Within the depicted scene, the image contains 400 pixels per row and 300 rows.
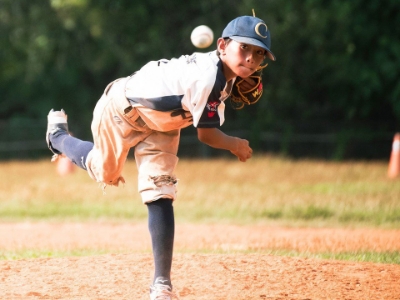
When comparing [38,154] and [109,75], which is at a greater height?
[109,75]

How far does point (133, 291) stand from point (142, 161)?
97cm

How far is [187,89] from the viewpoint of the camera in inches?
173

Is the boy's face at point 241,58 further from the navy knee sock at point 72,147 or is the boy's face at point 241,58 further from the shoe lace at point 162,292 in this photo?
the shoe lace at point 162,292

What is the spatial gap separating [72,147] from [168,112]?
1.09m

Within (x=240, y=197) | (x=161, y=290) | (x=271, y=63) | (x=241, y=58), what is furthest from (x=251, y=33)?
(x=271, y=63)

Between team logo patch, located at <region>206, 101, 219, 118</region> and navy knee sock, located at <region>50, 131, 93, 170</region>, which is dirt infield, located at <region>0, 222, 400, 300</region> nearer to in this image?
navy knee sock, located at <region>50, 131, 93, 170</region>

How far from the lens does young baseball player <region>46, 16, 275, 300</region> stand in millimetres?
4406

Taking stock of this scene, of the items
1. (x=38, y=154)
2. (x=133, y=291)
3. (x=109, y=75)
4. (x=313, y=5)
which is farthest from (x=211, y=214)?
(x=109, y=75)

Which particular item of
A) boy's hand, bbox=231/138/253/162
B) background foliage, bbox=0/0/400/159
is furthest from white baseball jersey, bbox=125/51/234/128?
background foliage, bbox=0/0/400/159

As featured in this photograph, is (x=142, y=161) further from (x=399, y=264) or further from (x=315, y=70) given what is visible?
(x=315, y=70)

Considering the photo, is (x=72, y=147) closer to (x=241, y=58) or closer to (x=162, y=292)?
(x=162, y=292)

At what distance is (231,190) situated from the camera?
13.6 meters

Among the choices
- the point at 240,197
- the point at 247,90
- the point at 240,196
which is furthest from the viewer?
the point at 240,196

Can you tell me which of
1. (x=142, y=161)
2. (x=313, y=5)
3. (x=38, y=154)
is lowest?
(x=38, y=154)
